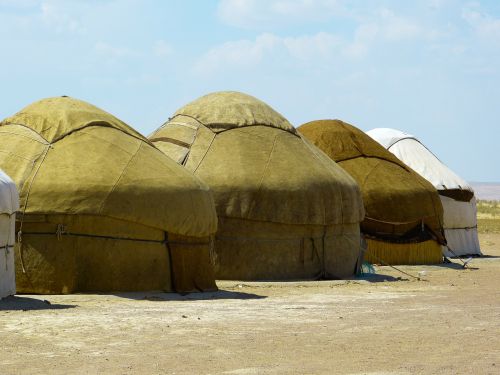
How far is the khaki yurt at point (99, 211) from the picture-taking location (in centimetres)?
1450

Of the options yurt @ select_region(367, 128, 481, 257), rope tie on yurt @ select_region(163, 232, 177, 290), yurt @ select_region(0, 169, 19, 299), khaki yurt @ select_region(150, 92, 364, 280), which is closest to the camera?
yurt @ select_region(0, 169, 19, 299)

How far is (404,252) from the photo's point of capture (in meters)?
23.0

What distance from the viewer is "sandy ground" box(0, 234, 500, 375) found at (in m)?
8.98

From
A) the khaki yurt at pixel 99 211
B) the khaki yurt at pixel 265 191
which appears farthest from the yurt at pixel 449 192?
the khaki yurt at pixel 99 211

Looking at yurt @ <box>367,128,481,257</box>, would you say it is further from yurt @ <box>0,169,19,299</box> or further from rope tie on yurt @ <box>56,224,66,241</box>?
yurt @ <box>0,169,19,299</box>

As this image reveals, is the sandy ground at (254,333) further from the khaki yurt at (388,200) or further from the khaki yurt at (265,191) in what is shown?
the khaki yurt at (388,200)

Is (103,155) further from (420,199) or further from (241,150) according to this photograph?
(420,199)

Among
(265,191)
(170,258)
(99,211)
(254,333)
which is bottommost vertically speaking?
(254,333)

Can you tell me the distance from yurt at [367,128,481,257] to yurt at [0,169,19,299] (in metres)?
13.9

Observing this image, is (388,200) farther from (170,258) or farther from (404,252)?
(170,258)

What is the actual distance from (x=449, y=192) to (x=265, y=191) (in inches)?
365

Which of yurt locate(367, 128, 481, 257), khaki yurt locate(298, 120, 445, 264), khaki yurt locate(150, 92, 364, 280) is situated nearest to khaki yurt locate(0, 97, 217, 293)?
khaki yurt locate(150, 92, 364, 280)

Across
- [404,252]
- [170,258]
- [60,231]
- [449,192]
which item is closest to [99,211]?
[60,231]

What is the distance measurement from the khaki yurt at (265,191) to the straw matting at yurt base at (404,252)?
2942mm
